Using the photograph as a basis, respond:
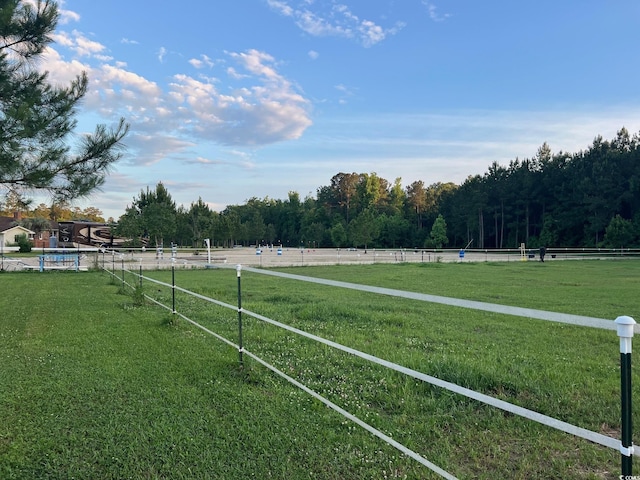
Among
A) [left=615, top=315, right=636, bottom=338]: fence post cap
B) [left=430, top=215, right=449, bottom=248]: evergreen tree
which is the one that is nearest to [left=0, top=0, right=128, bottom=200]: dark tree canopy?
[left=615, top=315, right=636, bottom=338]: fence post cap

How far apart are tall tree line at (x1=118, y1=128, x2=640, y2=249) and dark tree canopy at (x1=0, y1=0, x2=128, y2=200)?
3349 centimetres

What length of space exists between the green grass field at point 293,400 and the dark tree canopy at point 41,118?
242 centimetres

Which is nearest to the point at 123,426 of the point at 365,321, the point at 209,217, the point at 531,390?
the point at 531,390

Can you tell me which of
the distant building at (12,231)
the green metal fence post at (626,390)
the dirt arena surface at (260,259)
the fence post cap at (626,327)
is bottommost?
the dirt arena surface at (260,259)

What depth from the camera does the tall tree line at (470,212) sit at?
153ft

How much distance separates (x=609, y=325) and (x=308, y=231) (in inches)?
3052

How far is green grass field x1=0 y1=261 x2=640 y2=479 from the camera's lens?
9.11 ft

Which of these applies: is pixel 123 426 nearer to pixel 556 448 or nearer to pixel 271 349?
pixel 271 349

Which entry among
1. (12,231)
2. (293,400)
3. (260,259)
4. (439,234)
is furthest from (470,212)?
(293,400)

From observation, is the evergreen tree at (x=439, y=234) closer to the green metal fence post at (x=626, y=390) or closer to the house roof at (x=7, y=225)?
the house roof at (x=7, y=225)

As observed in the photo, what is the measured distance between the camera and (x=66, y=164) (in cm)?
759

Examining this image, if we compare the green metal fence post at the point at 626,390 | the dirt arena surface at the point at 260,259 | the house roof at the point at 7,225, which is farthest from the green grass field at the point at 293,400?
the house roof at the point at 7,225

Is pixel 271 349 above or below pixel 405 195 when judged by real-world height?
below

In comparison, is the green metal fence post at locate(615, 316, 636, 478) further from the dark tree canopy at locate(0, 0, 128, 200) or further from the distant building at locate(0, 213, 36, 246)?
the distant building at locate(0, 213, 36, 246)
